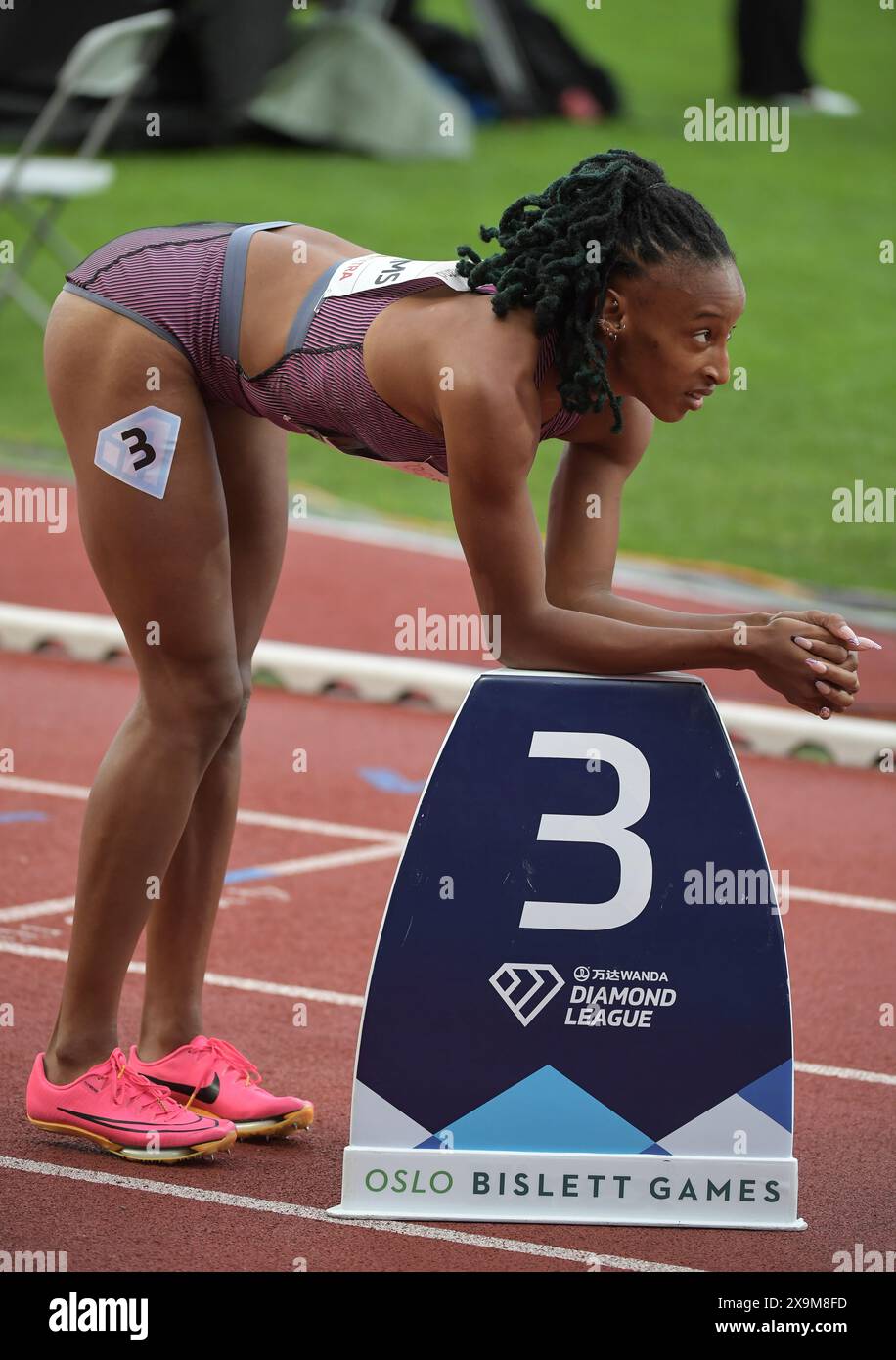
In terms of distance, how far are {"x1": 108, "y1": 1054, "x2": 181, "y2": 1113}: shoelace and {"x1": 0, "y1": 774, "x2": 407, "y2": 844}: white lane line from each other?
2.39 metres

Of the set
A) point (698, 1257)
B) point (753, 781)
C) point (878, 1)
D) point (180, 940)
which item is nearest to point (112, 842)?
point (180, 940)

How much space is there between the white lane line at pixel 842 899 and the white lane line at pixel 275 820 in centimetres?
126

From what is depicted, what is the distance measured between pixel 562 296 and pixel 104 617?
5436 millimetres

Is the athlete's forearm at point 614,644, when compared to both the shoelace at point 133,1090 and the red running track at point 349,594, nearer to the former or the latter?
the shoelace at point 133,1090

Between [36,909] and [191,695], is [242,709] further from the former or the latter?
[36,909]

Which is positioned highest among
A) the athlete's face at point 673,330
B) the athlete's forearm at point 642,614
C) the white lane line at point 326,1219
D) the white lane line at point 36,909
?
the athlete's face at point 673,330

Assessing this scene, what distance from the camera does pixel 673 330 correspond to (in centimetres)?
315

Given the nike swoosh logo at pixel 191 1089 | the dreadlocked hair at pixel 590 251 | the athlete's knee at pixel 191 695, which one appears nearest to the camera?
the dreadlocked hair at pixel 590 251

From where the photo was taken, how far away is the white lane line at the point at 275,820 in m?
6.02

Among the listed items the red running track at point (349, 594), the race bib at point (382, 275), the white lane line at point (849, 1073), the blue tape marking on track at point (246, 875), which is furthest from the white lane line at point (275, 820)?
the race bib at point (382, 275)

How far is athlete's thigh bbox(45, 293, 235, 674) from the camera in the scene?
11.0 feet

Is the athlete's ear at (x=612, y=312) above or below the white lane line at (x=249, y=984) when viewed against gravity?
above

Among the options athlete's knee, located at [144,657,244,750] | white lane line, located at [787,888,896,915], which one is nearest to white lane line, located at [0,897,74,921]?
athlete's knee, located at [144,657,244,750]
